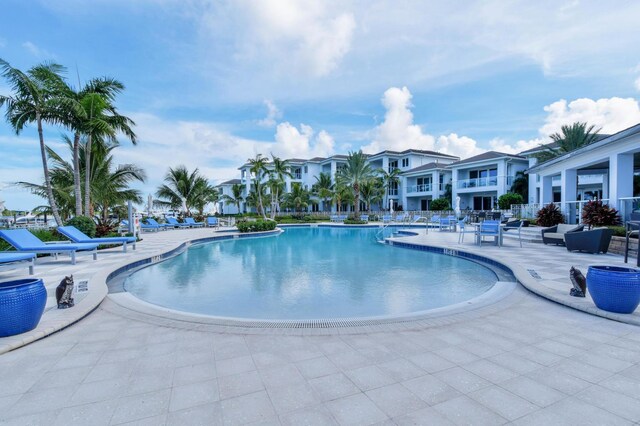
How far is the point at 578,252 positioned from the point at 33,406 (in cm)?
1199

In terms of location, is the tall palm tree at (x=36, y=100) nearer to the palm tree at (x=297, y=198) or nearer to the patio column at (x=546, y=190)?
the patio column at (x=546, y=190)

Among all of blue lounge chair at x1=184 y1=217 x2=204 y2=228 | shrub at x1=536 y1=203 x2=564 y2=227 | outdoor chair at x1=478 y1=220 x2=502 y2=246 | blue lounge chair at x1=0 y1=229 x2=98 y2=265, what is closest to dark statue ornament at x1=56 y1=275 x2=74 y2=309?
blue lounge chair at x1=0 y1=229 x2=98 y2=265

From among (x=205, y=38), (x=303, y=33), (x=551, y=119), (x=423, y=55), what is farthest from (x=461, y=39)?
(x=551, y=119)

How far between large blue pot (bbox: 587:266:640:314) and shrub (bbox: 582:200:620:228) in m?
8.00

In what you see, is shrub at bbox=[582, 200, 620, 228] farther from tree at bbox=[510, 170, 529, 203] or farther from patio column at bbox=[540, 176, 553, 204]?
tree at bbox=[510, 170, 529, 203]

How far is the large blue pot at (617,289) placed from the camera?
3.74 meters

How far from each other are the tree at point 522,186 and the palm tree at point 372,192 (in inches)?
511

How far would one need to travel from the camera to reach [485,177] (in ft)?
95.0

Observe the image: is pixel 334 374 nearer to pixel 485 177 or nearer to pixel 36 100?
pixel 36 100

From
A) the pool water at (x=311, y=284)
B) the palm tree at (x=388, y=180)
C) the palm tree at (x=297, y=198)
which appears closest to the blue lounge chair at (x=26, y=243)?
the pool water at (x=311, y=284)

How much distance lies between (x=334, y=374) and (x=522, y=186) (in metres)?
30.0

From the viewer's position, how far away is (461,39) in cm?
1165

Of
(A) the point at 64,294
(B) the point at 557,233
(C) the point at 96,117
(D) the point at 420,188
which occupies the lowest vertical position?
(A) the point at 64,294

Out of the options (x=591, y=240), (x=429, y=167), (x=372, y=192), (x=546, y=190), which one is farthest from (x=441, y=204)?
(x=591, y=240)
